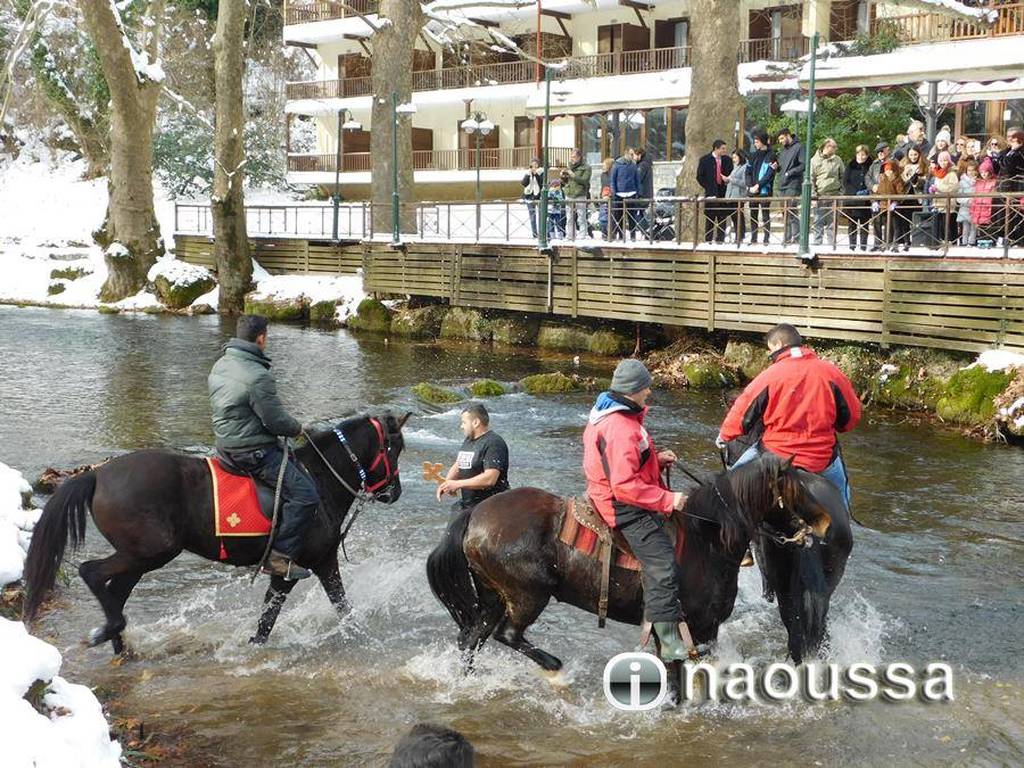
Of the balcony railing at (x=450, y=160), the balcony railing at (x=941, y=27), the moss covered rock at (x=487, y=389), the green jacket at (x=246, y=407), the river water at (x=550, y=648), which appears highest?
the balcony railing at (x=941, y=27)

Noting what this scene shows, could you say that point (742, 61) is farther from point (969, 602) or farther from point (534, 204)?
point (969, 602)

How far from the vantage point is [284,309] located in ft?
96.7

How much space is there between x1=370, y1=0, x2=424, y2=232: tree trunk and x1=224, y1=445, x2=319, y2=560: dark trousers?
24074mm

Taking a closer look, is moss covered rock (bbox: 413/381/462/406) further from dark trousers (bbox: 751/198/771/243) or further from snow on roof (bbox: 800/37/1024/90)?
snow on roof (bbox: 800/37/1024/90)

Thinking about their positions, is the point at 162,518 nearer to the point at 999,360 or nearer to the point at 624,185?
the point at 999,360

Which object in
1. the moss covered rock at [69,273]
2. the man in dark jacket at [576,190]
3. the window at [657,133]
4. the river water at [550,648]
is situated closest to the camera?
the river water at [550,648]

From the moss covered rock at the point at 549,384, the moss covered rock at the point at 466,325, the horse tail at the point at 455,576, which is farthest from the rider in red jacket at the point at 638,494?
the moss covered rock at the point at 466,325

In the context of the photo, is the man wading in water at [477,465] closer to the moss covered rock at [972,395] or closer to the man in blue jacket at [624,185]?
the moss covered rock at [972,395]

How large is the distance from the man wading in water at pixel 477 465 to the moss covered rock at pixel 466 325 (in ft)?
55.2

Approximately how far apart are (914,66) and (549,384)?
13430 mm

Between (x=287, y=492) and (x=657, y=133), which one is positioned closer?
(x=287, y=492)

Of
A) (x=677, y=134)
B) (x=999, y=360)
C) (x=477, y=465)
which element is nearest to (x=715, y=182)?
(x=999, y=360)

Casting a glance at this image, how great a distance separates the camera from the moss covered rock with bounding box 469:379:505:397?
740 inches

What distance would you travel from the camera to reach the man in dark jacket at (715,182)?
68.9 feet
